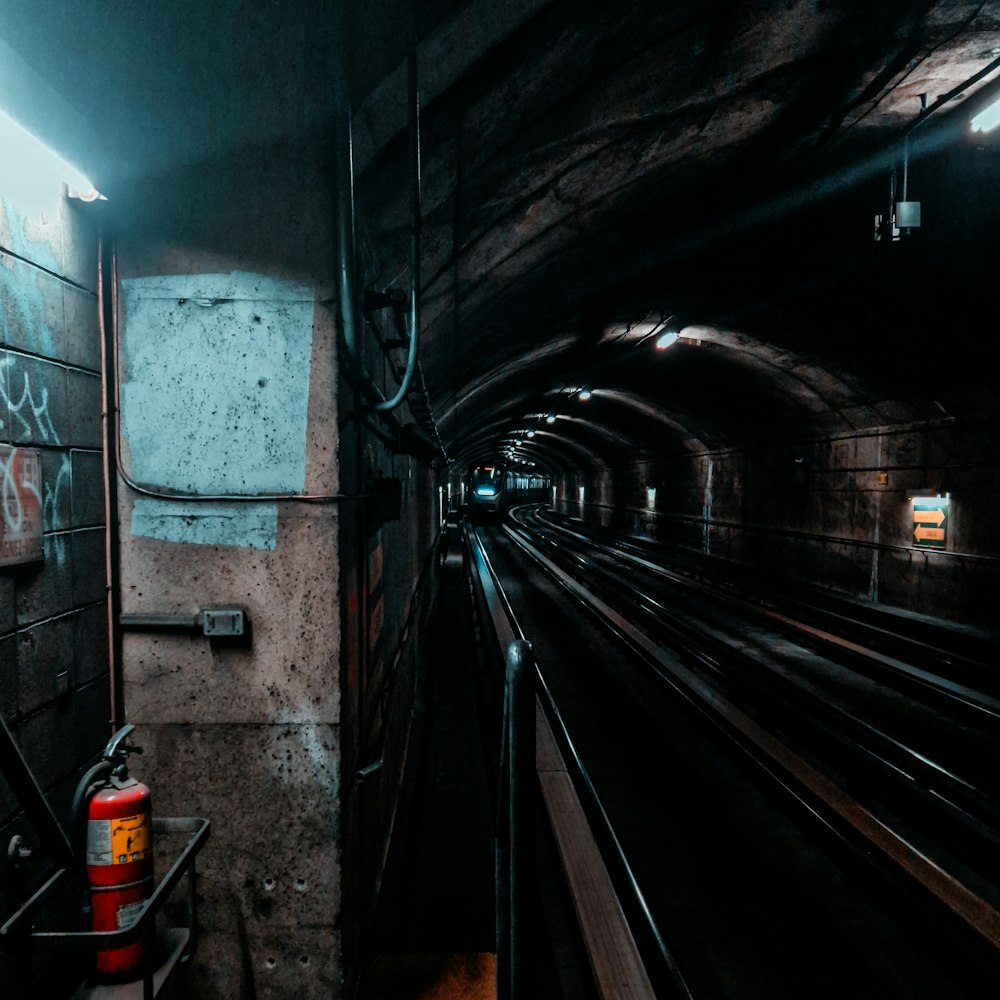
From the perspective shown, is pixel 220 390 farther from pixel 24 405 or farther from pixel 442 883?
pixel 442 883

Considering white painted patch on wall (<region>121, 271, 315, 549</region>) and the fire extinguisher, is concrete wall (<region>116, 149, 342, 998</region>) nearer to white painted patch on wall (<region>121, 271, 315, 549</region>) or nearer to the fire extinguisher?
white painted patch on wall (<region>121, 271, 315, 549</region>)

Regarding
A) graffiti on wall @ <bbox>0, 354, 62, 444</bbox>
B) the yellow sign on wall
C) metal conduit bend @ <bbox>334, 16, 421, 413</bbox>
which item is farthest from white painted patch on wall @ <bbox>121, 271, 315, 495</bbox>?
the yellow sign on wall

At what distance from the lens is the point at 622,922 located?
3334mm

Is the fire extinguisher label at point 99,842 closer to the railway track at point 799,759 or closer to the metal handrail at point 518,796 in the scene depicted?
the metal handrail at point 518,796

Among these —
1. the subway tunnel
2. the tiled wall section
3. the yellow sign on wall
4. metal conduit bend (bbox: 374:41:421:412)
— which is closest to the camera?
the tiled wall section

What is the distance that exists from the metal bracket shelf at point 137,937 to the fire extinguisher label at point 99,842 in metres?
0.19

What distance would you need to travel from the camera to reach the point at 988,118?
4430mm

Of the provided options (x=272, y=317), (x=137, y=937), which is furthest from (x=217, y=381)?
(x=137, y=937)

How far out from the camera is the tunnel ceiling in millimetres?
2568

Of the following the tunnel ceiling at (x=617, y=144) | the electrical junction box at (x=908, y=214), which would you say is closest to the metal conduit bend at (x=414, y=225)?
the tunnel ceiling at (x=617, y=144)

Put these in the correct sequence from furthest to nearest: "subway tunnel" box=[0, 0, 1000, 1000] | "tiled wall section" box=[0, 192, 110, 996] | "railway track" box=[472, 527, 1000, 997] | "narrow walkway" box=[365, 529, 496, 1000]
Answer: "railway track" box=[472, 527, 1000, 997], "narrow walkway" box=[365, 529, 496, 1000], "subway tunnel" box=[0, 0, 1000, 1000], "tiled wall section" box=[0, 192, 110, 996]

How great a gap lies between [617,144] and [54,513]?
3.93 metres

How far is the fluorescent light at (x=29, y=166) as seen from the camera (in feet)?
6.83

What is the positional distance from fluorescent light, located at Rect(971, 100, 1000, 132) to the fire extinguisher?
21.2 ft
